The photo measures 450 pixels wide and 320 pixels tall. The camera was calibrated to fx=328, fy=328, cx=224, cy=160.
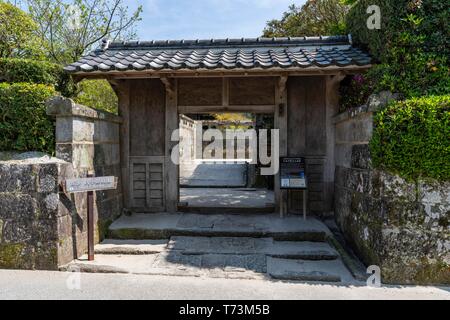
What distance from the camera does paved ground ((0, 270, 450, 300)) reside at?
12.3ft

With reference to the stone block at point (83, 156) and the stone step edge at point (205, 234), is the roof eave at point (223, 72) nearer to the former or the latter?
the stone block at point (83, 156)

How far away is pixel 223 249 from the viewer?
518cm

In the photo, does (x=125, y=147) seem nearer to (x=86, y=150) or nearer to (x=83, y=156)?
(x=86, y=150)

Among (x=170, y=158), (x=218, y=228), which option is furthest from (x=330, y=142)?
(x=170, y=158)

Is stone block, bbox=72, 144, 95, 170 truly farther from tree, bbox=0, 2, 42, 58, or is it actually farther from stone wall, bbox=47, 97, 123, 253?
tree, bbox=0, 2, 42, 58

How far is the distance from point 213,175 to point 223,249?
27.1ft

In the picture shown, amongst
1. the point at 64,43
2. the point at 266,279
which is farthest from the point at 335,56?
the point at 64,43

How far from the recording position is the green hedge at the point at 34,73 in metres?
6.28

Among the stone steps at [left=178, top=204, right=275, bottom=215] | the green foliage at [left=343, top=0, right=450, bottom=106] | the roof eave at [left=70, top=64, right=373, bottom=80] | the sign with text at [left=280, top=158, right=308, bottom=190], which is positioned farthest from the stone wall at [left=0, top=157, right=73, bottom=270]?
the green foliage at [left=343, top=0, right=450, bottom=106]

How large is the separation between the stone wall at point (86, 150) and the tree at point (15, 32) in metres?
5.87

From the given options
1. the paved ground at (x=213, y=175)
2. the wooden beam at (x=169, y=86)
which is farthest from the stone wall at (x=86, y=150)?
the paved ground at (x=213, y=175)

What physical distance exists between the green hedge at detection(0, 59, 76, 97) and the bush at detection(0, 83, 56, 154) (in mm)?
1146

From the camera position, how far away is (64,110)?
16.2 ft
